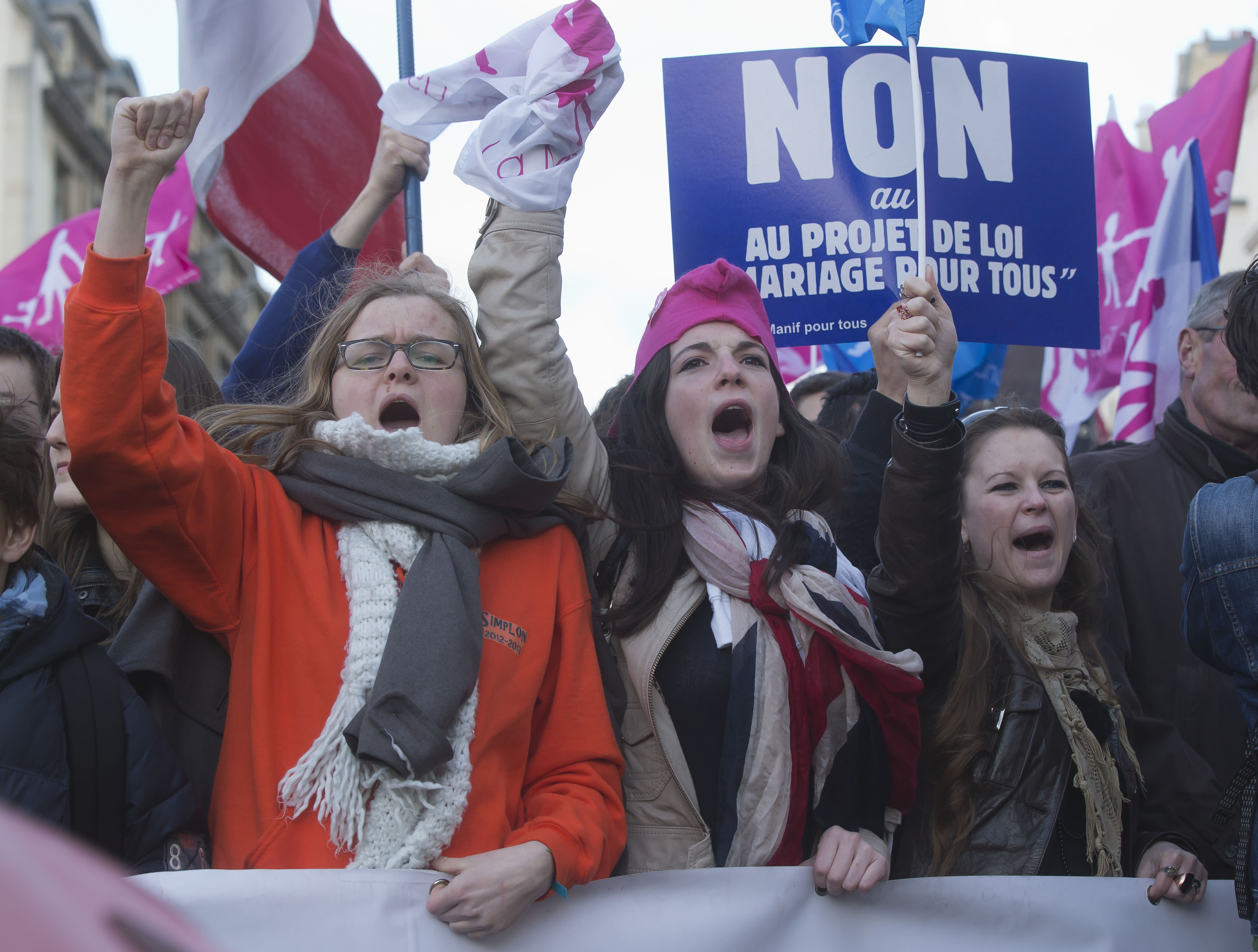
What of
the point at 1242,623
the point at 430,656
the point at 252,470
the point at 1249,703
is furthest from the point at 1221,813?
the point at 252,470

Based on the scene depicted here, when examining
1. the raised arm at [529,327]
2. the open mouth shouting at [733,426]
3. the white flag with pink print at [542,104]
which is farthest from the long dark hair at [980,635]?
the white flag with pink print at [542,104]

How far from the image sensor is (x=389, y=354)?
2.43m

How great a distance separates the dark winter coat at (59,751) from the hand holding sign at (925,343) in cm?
148

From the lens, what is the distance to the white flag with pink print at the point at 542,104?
8.22 feet

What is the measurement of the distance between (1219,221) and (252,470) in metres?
4.62

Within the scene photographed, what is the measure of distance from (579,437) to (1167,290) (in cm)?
334

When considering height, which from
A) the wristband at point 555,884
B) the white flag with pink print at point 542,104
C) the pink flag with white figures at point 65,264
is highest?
the pink flag with white figures at point 65,264

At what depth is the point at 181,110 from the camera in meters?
2.01

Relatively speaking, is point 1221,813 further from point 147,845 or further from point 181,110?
point 181,110

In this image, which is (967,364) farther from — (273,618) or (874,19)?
(273,618)

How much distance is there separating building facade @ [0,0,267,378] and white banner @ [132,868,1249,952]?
17.1 m

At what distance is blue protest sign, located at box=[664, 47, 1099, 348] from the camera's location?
11.4ft

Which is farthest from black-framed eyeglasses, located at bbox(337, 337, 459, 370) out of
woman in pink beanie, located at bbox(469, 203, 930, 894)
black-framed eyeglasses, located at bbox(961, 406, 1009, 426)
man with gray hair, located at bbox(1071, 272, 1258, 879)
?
man with gray hair, located at bbox(1071, 272, 1258, 879)

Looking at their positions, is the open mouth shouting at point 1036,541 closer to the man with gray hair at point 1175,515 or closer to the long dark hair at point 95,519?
the man with gray hair at point 1175,515
